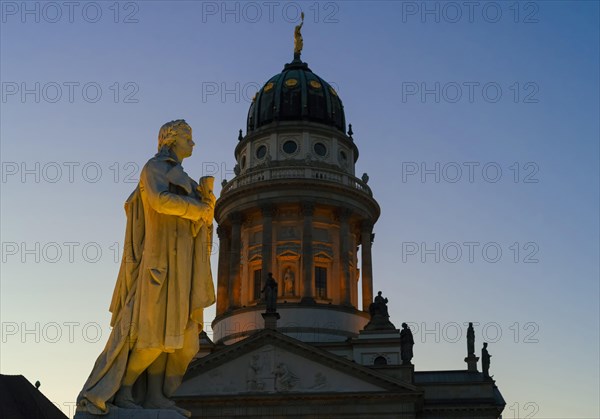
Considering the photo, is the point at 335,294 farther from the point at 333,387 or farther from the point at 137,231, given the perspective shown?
the point at 137,231

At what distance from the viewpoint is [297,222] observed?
6266 centimetres

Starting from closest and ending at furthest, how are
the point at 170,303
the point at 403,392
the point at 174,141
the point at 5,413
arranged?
the point at 170,303, the point at 174,141, the point at 5,413, the point at 403,392

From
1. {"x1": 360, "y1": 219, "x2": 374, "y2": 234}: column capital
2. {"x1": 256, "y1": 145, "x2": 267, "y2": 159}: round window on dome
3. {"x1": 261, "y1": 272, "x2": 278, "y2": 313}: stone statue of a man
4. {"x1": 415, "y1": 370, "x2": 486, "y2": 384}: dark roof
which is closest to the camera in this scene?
{"x1": 261, "y1": 272, "x2": 278, "y2": 313}: stone statue of a man

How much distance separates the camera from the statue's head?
8.26m

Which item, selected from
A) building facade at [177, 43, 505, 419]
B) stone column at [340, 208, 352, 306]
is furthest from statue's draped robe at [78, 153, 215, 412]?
stone column at [340, 208, 352, 306]

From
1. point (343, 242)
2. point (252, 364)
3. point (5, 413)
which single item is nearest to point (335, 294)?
point (343, 242)

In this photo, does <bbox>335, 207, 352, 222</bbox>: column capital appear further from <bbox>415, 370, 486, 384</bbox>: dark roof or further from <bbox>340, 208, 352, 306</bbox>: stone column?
<bbox>415, 370, 486, 384</bbox>: dark roof

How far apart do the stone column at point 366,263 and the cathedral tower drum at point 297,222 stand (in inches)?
2.8

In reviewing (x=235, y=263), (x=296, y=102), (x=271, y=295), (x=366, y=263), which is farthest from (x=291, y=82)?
(x=271, y=295)

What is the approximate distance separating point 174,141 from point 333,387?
43.3 metres

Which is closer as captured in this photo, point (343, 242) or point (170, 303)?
point (170, 303)

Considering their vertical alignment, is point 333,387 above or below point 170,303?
above

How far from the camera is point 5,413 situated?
962 centimetres

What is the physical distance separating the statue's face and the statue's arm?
49 centimetres
